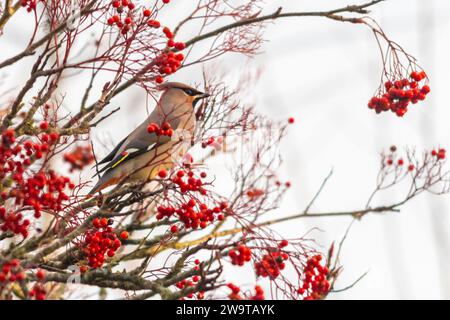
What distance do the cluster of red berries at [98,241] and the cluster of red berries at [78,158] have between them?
2.41 metres

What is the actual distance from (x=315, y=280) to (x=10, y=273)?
175 cm

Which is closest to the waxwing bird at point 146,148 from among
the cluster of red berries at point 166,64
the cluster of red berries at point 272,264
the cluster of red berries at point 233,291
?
the cluster of red berries at point 166,64

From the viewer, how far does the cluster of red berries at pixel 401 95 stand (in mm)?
5609

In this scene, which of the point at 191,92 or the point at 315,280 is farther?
the point at 191,92

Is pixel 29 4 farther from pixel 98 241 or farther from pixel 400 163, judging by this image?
pixel 400 163

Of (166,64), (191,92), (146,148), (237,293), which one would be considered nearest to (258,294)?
(237,293)

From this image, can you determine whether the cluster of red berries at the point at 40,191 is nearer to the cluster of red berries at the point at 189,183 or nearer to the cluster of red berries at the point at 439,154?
the cluster of red berries at the point at 189,183

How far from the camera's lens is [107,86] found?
5.43m

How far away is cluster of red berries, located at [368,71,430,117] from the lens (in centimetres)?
561

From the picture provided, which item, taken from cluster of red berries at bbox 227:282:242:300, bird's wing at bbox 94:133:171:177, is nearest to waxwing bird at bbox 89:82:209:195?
bird's wing at bbox 94:133:171:177

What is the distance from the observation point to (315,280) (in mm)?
4789

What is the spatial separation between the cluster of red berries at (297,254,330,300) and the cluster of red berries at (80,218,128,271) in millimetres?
1158
